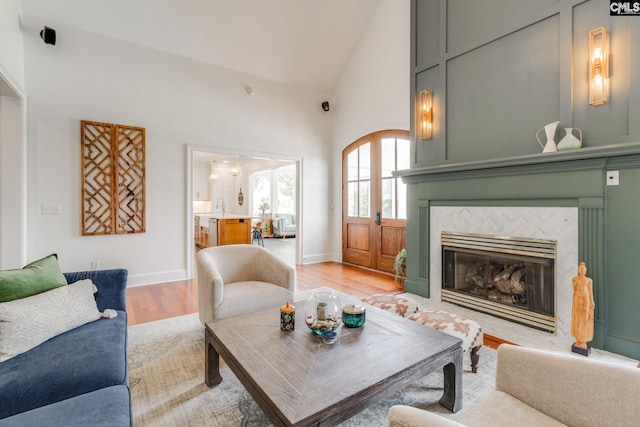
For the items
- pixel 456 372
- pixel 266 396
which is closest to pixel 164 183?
pixel 266 396

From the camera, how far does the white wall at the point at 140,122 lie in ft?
12.2

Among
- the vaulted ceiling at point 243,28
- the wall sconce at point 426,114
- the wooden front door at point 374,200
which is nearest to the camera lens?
the wall sconce at point 426,114

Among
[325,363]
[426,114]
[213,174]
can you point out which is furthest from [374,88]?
[213,174]

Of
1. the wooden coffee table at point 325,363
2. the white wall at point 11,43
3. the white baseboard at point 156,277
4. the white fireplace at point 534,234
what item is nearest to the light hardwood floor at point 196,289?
the white baseboard at point 156,277

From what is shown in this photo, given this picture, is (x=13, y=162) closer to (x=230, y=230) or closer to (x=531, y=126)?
(x=230, y=230)

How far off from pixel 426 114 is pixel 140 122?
3861 mm

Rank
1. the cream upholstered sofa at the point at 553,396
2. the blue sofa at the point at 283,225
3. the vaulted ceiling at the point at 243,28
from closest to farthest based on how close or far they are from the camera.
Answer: the cream upholstered sofa at the point at 553,396 < the vaulted ceiling at the point at 243,28 < the blue sofa at the point at 283,225

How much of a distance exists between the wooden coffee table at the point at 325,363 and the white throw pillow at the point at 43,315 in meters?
0.76

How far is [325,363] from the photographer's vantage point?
1.45 meters

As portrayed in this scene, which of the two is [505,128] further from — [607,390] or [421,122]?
[607,390]

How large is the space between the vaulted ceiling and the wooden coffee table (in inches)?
167

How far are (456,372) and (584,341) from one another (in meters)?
1.47

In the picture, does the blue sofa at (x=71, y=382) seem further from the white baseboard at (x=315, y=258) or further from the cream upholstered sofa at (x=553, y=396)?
the white baseboard at (x=315, y=258)

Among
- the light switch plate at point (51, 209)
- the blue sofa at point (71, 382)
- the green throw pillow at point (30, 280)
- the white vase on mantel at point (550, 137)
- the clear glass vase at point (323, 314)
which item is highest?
the white vase on mantel at point (550, 137)
